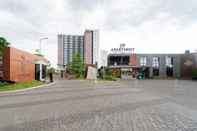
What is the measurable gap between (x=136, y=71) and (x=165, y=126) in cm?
6244

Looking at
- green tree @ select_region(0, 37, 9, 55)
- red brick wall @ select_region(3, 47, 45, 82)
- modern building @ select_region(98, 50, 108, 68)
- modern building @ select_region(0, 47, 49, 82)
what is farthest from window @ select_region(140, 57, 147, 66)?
green tree @ select_region(0, 37, 9, 55)

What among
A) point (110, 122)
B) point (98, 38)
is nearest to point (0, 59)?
point (110, 122)

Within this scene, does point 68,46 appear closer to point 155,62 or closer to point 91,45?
point 91,45

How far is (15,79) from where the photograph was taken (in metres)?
28.2

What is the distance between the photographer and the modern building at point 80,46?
86.9 metres

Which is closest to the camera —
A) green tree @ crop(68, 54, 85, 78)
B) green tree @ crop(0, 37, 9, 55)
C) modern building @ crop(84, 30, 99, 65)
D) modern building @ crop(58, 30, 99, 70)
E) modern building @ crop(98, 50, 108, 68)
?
green tree @ crop(0, 37, 9, 55)

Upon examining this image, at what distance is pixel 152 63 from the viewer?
69938 millimetres

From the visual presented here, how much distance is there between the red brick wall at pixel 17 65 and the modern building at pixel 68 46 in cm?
5429

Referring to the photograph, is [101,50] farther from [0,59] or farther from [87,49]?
[0,59]

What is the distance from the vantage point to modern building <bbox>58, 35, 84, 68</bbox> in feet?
299

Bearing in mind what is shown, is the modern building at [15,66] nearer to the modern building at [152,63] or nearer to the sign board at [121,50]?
the sign board at [121,50]

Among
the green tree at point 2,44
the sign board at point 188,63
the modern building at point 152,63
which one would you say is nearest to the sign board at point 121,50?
the modern building at point 152,63

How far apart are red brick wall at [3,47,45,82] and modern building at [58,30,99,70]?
50964 mm

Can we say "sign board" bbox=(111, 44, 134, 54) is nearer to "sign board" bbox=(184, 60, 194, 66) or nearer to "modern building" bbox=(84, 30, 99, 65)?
"sign board" bbox=(184, 60, 194, 66)
